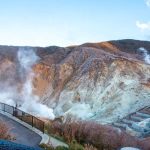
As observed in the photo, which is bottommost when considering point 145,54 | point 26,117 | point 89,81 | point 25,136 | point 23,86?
point 23,86

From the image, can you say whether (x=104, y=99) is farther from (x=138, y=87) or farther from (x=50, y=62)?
(x=50, y=62)

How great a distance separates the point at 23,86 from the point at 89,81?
652 inches

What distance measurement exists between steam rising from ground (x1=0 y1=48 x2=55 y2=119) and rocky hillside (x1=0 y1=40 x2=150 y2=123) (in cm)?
114

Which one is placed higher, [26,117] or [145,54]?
[145,54]

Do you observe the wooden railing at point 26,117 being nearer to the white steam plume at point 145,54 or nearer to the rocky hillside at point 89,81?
the rocky hillside at point 89,81

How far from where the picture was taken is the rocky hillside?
38938 millimetres

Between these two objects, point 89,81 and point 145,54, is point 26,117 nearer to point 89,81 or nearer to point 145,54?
point 89,81

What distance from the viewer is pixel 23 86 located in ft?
188

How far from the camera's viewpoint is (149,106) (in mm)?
35000

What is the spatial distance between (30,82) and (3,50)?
14983 millimetres

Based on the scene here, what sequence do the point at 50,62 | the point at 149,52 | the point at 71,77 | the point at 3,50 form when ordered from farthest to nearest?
the point at 149,52, the point at 3,50, the point at 50,62, the point at 71,77

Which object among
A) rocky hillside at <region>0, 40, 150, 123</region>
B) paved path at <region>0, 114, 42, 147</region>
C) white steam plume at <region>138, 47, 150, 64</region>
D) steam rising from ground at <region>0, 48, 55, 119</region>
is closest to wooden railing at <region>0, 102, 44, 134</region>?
paved path at <region>0, 114, 42, 147</region>

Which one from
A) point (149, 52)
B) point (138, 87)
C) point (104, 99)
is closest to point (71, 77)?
point (104, 99)

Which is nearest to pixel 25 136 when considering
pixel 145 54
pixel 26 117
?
pixel 26 117
